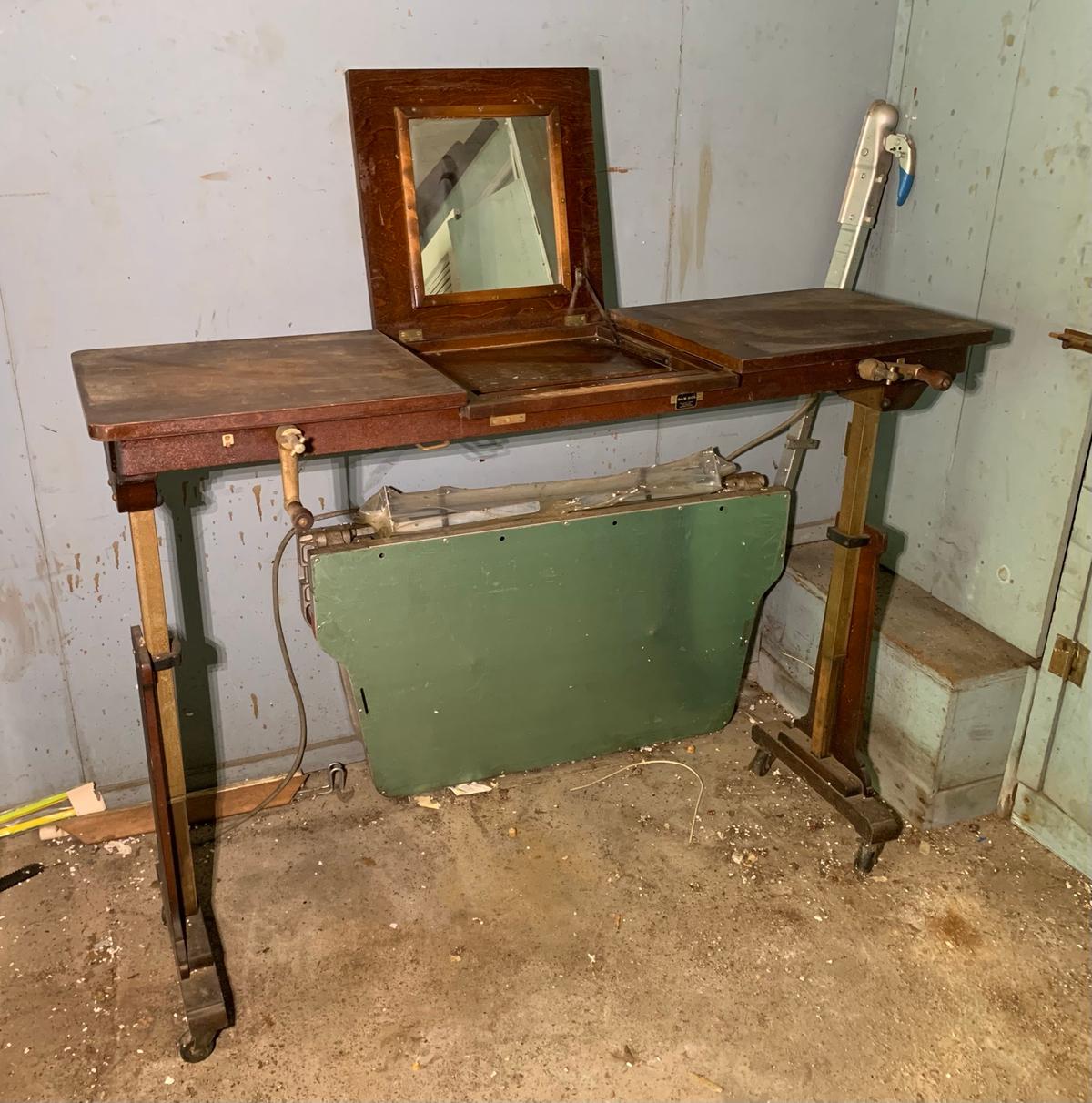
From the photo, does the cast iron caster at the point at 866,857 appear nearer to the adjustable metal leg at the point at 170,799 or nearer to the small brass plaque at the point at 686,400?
the small brass plaque at the point at 686,400

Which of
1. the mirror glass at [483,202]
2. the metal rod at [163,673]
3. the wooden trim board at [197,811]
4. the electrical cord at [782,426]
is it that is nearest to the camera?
the metal rod at [163,673]

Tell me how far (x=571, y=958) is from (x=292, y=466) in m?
1.12

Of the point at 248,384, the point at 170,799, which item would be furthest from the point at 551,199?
the point at 170,799

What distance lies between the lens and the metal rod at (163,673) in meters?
1.69

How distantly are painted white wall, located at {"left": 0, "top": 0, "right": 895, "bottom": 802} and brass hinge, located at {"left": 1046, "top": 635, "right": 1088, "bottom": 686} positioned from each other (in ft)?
2.96

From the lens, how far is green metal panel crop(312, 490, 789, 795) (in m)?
2.23

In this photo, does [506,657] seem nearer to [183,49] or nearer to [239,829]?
[239,829]

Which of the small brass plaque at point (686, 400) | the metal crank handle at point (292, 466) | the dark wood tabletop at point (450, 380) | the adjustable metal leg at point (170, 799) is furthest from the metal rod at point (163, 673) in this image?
the small brass plaque at point (686, 400)

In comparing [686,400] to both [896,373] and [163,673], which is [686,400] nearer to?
[896,373]

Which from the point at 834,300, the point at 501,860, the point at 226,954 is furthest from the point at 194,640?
the point at 834,300

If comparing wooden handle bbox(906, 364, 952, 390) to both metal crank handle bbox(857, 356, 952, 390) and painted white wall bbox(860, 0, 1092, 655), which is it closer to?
metal crank handle bbox(857, 356, 952, 390)

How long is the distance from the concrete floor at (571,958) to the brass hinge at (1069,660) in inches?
16.4

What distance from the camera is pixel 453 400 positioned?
165cm

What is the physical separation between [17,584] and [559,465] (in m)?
1.22
